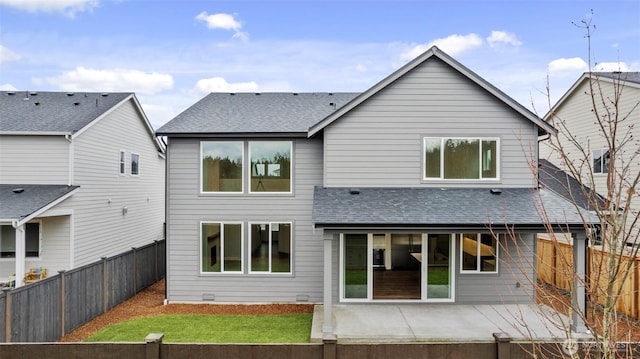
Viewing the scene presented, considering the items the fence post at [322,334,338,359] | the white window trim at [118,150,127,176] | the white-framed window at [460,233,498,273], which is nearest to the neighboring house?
the white-framed window at [460,233,498,273]

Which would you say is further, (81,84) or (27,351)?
(81,84)

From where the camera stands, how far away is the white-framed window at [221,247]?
1277 cm

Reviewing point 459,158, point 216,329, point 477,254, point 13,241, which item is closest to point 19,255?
point 13,241

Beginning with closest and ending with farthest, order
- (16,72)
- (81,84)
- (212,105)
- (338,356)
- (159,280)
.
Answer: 1. (338,356)
2. (212,105)
3. (159,280)
4. (16,72)
5. (81,84)

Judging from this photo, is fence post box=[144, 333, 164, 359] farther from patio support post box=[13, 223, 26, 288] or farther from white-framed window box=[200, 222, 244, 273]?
patio support post box=[13, 223, 26, 288]

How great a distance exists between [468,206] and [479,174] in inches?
66.0

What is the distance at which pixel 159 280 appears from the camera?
633 inches

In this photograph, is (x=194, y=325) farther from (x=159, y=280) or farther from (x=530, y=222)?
(x=530, y=222)

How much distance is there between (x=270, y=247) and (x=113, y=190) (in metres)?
8.06

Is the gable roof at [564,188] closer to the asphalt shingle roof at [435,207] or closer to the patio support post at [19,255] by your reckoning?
the asphalt shingle roof at [435,207]

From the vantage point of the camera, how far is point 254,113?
45.9 ft

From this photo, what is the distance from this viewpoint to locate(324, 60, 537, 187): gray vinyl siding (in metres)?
11.9

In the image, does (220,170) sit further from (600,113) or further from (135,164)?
(600,113)

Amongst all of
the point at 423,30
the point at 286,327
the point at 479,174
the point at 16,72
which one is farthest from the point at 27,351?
the point at 16,72
